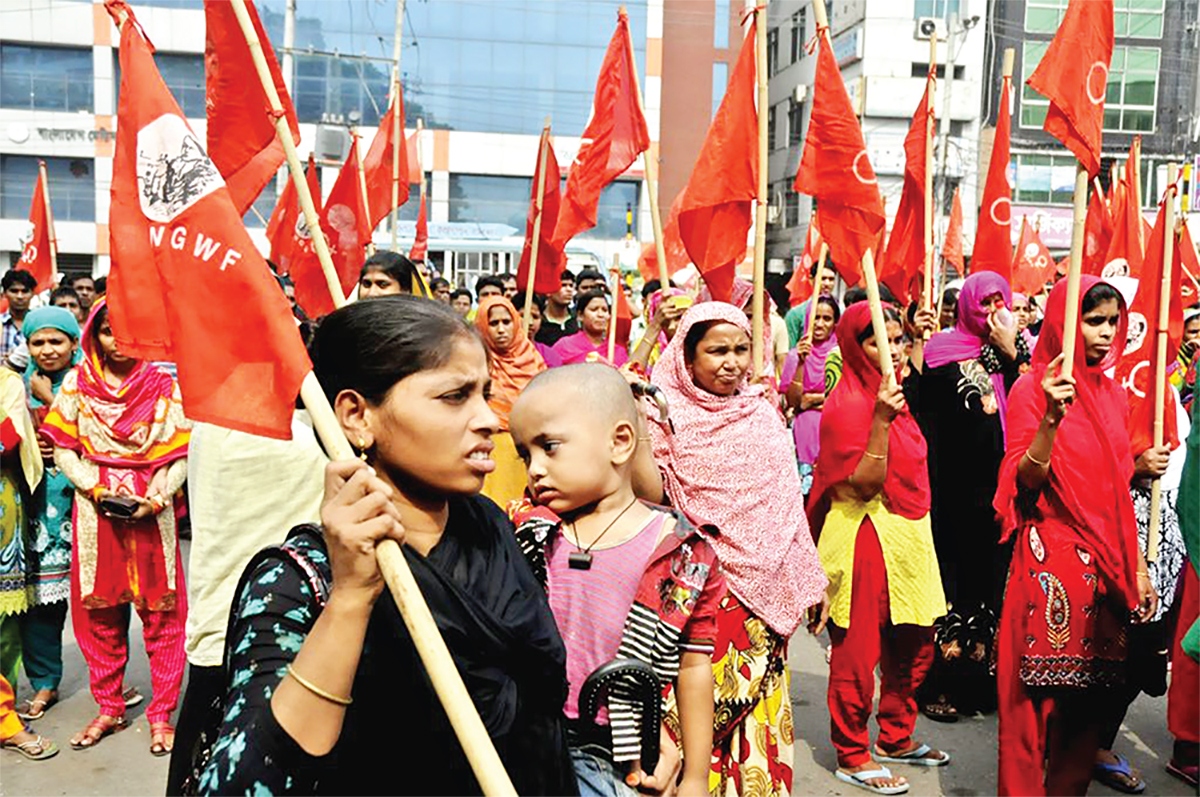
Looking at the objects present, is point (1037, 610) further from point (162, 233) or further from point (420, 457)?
point (162, 233)

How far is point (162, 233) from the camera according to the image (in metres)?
1.81

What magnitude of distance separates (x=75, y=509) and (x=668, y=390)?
8.33ft

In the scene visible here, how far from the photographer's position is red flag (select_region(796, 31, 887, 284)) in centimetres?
418

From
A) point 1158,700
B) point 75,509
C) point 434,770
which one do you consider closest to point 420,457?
point 434,770

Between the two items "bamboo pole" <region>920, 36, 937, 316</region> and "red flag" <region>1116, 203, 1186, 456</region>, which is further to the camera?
"bamboo pole" <region>920, 36, 937, 316</region>

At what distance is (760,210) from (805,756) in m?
2.21

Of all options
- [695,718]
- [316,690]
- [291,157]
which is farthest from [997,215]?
[316,690]

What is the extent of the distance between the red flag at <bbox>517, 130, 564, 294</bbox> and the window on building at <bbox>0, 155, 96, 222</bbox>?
88.0 feet

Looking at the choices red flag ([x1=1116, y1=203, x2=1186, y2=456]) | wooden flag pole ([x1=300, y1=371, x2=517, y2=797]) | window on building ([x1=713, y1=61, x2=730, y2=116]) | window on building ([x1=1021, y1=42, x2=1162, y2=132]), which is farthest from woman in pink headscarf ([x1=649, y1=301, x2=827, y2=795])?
window on building ([x1=713, y1=61, x2=730, y2=116])

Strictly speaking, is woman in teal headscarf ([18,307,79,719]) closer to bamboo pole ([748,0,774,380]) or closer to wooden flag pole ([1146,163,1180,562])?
bamboo pole ([748,0,774,380])

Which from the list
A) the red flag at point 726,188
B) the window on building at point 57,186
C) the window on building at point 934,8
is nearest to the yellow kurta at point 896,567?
the red flag at point 726,188

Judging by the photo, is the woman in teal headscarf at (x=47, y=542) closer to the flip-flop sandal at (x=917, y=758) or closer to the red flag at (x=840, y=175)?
the red flag at (x=840, y=175)

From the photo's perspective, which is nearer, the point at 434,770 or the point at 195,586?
the point at 434,770

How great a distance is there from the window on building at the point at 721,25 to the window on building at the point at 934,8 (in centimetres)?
556
